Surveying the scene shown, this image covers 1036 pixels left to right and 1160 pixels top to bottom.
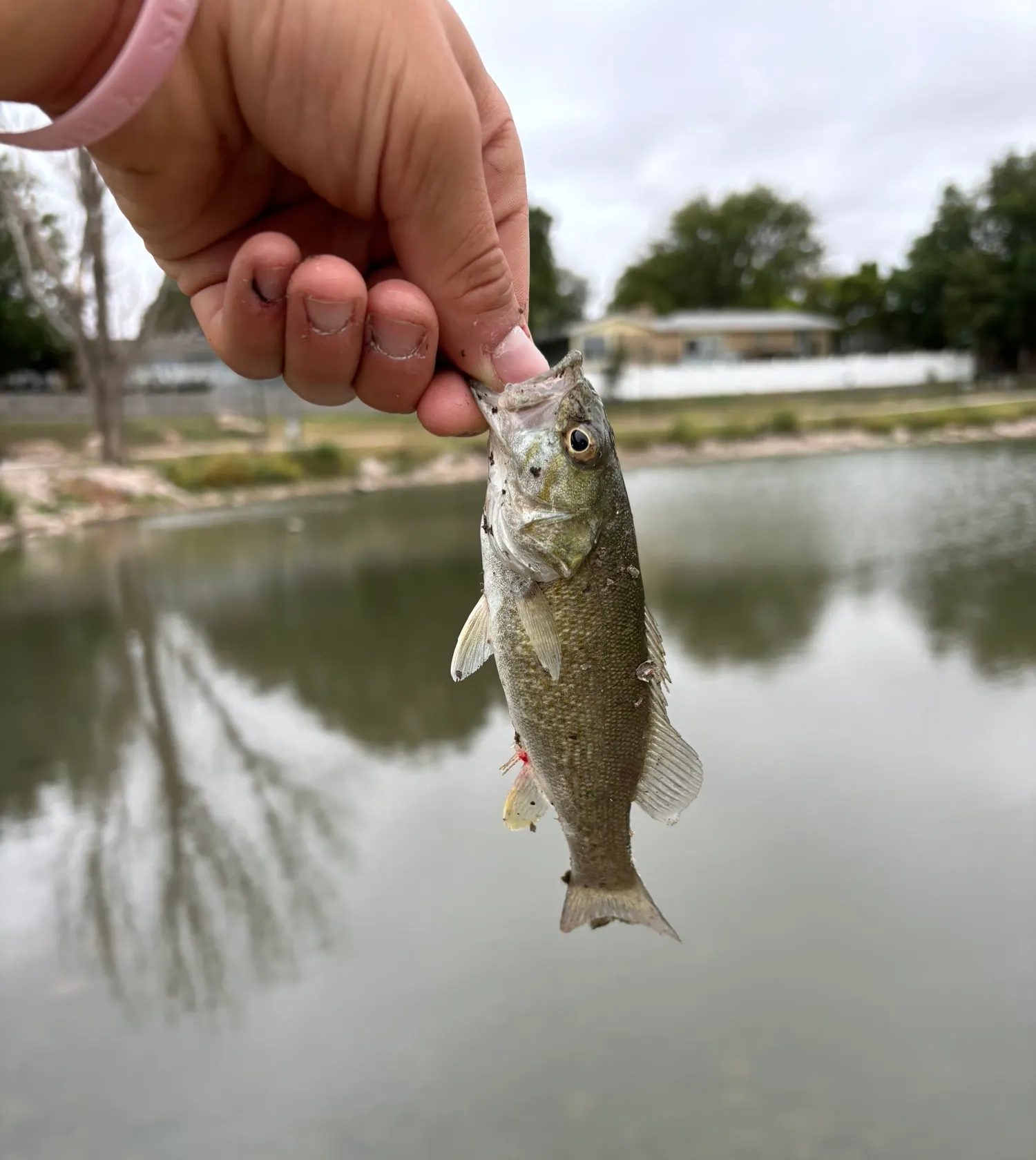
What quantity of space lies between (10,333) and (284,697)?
32.4 m

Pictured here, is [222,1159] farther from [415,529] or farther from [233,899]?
[415,529]

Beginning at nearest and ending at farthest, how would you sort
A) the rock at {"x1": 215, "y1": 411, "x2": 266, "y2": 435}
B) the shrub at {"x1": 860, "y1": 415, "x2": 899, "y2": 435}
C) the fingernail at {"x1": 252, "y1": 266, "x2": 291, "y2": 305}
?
1. the fingernail at {"x1": 252, "y1": 266, "x2": 291, "y2": 305}
2. the shrub at {"x1": 860, "y1": 415, "x2": 899, "y2": 435}
3. the rock at {"x1": 215, "y1": 411, "x2": 266, "y2": 435}

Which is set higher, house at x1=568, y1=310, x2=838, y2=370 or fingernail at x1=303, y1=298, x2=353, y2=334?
house at x1=568, y1=310, x2=838, y2=370

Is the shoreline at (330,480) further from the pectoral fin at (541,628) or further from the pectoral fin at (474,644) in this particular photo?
the pectoral fin at (541,628)

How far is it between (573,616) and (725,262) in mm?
64481

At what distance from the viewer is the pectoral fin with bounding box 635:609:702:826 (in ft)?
6.55

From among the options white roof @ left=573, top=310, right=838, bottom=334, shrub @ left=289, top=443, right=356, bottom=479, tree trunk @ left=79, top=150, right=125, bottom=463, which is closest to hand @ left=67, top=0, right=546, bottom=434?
shrub @ left=289, top=443, right=356, bottom=479

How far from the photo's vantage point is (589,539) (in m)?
1.97

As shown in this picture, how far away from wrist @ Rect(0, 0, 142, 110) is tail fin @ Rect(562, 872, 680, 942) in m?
1.84

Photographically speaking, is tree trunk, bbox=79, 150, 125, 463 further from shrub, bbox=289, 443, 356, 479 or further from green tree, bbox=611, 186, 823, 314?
green tree, bbox=611, 186, 823, 314

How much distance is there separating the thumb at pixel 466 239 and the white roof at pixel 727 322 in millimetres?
44265

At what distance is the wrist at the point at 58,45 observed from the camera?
4.79 ft

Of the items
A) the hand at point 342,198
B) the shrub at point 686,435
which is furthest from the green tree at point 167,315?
the hand at point 342,198

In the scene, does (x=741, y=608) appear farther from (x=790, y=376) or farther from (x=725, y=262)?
(x=725, y=262)
